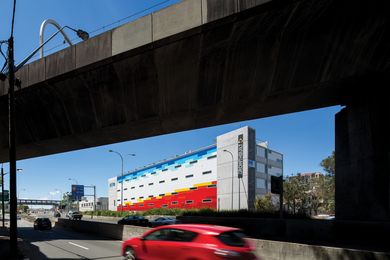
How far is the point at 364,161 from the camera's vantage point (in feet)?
52.9

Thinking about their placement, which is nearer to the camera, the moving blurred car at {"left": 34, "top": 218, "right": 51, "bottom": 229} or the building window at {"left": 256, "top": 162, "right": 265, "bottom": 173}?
the moving blurred car at {"left": 34, "top": 218, "right": 51, "bottom": 229}

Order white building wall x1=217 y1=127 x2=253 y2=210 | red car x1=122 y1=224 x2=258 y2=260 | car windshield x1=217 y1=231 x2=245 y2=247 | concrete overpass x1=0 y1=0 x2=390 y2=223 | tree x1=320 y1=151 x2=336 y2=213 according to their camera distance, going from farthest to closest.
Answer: tree x1=320 y1=151 x2=336 y2=213 < white building wall x1=217 y1=127 x2=253 y2=210 < concrete overpass x1=0 y1=0 x2=390 y2=223 < car windshield x1=217 y1=231 x2=245 y2=247 < red car x1=122 y1=224 x2=258 y2=260

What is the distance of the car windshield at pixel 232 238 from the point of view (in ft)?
32.5

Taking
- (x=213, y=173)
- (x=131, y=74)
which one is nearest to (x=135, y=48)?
(x=131, y=74)

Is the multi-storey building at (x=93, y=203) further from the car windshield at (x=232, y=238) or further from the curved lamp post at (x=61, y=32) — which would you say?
the car windshield at (x=232, y=238)

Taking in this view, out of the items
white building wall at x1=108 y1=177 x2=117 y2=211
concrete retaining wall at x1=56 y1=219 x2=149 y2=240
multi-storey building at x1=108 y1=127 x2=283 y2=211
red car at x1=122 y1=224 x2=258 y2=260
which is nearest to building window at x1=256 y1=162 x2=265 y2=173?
multi-storey building at x1=108 y1=127 x2=283 y2=211

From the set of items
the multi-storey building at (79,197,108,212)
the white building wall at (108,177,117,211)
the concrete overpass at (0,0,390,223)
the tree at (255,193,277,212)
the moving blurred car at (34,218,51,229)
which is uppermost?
the concrete overpass at (0,0,390,223)

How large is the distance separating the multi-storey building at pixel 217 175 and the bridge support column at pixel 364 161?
165 feet

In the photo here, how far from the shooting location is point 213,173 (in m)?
79.2

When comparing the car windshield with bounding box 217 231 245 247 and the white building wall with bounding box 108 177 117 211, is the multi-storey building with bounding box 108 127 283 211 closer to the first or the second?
the white building wall with bounding box 108 177 117 211

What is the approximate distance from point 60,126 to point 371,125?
1639 centimetres

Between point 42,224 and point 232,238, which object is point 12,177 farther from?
point 42,224

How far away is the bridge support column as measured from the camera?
15.4 m

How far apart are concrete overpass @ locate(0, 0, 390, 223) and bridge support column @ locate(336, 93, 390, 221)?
1.6 inches
